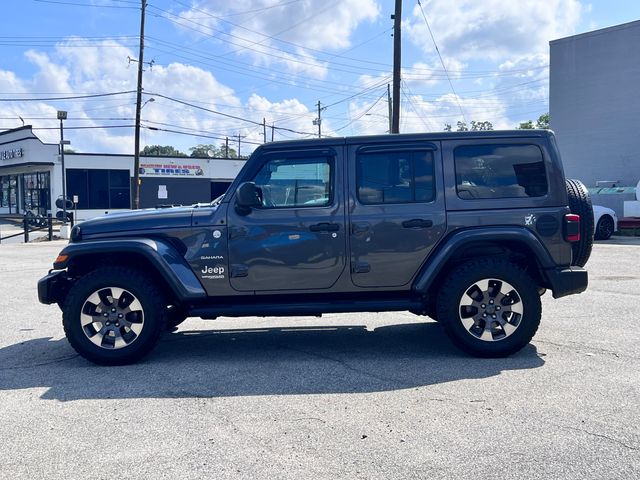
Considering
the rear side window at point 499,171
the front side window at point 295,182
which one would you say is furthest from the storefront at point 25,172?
the rear side window at point 499,171

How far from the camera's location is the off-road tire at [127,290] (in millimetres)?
5418

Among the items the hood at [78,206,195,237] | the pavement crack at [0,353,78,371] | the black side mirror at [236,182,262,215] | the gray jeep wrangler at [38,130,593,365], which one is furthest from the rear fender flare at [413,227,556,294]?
the pavement crack at [0,353,78,371]

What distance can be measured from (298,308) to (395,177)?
5.01 feet

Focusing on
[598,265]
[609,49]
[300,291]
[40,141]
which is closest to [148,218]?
[300,291]

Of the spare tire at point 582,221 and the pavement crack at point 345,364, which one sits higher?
the spare tire at point 582,221

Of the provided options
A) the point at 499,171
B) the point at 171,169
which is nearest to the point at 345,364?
the point at 499,171

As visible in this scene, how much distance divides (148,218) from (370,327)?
291cm

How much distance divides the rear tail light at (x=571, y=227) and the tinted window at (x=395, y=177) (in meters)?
1.25

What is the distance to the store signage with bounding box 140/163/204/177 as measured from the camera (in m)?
41.7

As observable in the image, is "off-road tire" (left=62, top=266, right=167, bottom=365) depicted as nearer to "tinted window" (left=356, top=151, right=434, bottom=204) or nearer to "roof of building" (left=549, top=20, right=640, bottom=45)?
"tinted window" (left=356, top=151, right=434, bottom=204)

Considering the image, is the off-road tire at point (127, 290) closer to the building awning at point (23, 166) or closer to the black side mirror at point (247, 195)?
the black side mirror at point (247, 195)

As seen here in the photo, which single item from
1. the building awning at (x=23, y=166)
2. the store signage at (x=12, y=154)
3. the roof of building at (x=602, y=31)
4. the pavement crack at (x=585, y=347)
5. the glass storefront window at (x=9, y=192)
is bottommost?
the pavement crack at (x=585, y=347)

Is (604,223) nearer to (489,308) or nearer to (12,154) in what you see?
(489,308)

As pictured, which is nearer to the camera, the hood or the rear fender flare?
the rear fender flare
